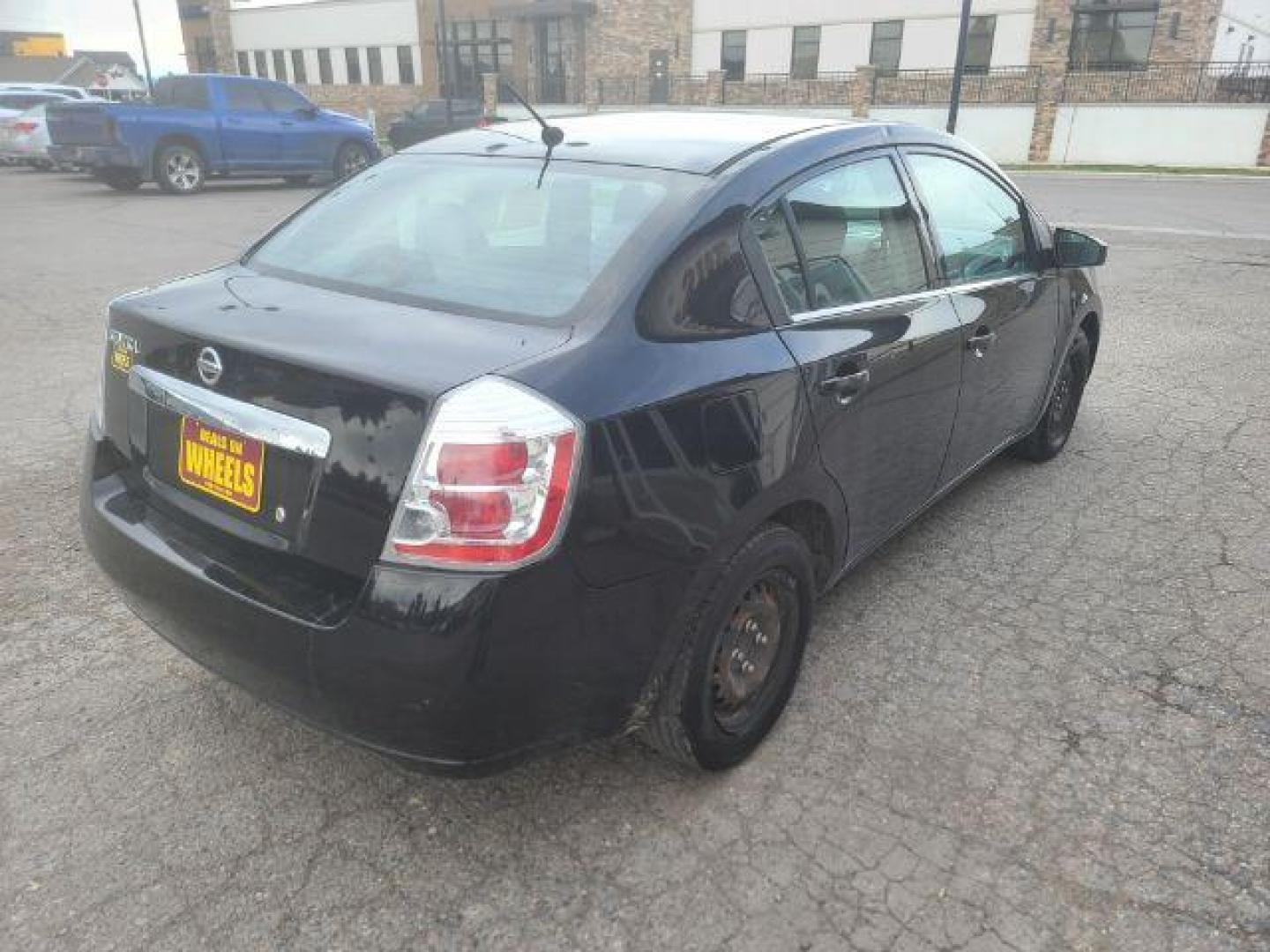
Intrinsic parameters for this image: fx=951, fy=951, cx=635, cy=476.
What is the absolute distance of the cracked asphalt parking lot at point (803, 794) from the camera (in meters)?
2.06

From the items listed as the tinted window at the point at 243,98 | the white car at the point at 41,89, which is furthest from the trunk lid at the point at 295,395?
the white car at the point at 41,89

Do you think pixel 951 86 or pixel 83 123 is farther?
pixel 951 86

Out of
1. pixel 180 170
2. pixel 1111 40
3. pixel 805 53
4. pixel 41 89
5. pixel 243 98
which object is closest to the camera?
pixel 180 170

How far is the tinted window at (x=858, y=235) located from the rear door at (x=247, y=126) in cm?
1570

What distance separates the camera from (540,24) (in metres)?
40.8

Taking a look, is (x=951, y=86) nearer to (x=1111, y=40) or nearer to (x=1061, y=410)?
(x=1111, y=40)

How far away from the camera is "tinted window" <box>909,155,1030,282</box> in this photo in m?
3.25

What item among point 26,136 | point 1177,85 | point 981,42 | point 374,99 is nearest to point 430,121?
point 26,136

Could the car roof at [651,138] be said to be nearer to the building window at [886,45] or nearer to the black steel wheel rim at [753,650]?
the black steel wheel rim at [753,650]

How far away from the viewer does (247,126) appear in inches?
633

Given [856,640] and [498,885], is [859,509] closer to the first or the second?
[856,640]

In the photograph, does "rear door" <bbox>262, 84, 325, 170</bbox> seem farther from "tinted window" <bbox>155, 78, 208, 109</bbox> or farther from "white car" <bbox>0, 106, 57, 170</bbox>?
"white car" <bbox>0, 106, 57, 170</bbox>

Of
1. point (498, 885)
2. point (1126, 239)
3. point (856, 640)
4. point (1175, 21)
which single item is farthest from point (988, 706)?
point (1175, 21)

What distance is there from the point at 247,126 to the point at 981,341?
15.9m
